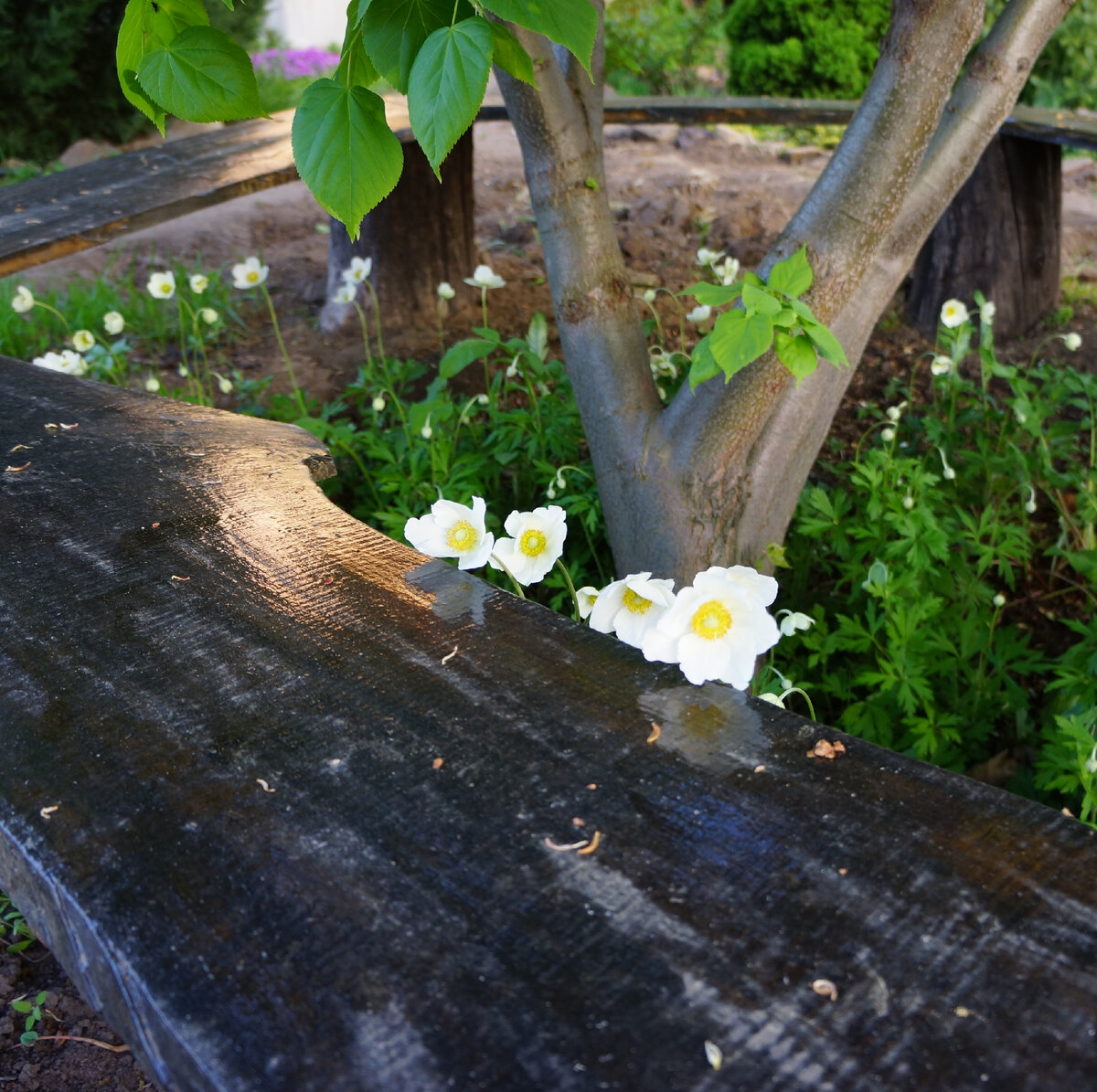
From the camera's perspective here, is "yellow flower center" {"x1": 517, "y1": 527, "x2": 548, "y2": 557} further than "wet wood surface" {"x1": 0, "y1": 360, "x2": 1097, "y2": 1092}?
Yes

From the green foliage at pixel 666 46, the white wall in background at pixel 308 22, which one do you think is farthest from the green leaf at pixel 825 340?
the white wall in background at pixel 308 22

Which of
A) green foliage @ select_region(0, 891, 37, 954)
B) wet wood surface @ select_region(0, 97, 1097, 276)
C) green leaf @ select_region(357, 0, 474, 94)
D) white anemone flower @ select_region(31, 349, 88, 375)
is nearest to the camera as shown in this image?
green leaf @ select_region(357, 0, 474, 94)

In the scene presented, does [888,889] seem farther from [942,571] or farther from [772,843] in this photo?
[942,571]

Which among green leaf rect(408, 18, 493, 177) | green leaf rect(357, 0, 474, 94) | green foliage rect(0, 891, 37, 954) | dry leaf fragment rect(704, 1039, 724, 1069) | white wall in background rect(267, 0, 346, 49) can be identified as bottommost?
green foliage rect(0, 891, 37, 954)

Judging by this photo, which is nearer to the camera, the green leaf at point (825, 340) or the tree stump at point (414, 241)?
the green leaf at point (825, 340)

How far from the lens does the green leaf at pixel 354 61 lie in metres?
1.04

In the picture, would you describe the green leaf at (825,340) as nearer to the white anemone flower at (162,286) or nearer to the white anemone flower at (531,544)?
the white anemone flower at (531,544)

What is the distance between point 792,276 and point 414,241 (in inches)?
103

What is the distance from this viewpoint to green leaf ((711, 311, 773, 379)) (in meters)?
1.44

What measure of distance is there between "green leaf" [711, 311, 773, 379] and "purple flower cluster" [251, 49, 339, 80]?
916 centimetres

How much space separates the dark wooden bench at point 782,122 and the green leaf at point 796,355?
2.27 meters

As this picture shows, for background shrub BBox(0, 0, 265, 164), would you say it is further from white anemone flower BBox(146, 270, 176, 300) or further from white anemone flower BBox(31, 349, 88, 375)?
white anemone flower BBox(31, 349, 88, 375)

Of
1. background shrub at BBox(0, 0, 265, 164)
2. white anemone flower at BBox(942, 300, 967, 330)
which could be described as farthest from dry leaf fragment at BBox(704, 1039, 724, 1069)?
background shrub at BBox(0, 0, 265, 164)

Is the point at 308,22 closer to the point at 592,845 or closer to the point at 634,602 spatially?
the point at 634,602
